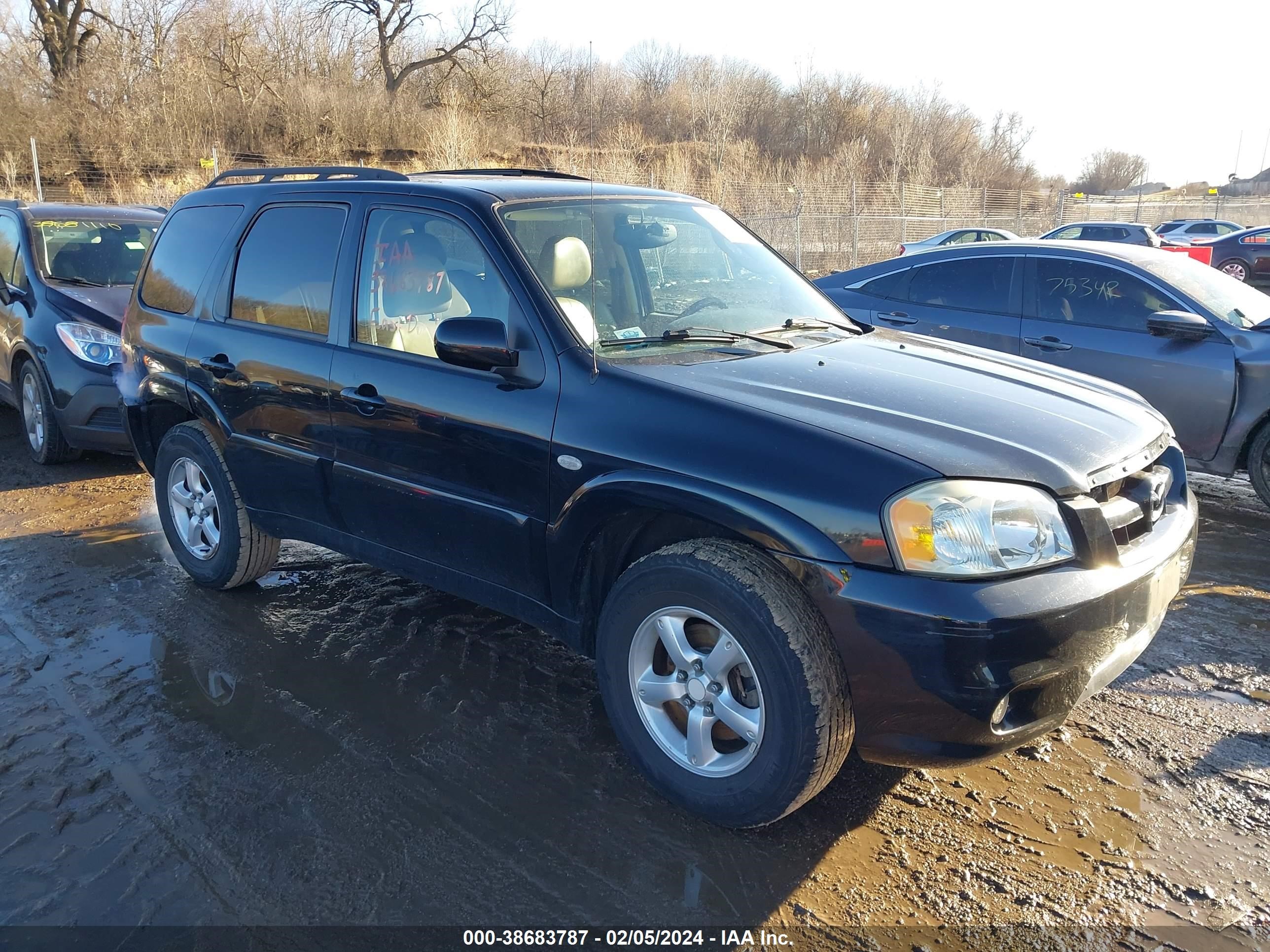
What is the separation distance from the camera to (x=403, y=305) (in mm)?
3629

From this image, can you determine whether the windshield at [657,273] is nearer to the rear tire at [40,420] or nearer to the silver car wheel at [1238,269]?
the rear tire at [40,420]

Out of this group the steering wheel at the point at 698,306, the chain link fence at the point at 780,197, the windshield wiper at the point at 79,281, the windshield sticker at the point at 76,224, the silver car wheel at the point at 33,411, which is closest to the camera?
the steering wheel at the point at 698,306

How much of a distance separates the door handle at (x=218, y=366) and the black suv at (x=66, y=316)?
2.29 m

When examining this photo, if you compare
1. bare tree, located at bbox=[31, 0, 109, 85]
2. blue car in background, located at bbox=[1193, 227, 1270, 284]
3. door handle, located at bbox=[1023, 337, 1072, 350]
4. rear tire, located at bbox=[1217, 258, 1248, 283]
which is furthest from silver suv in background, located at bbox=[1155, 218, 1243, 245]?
bare tree, located at bbox=[31, 0, 109, 85]

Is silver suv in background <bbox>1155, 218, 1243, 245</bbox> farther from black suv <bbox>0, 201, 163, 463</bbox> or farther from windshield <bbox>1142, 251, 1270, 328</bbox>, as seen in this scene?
black suv <bbox>0, 201, 163, 463</bbox>

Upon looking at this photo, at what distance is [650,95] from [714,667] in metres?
56.2

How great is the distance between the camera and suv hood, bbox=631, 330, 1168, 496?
2643 millimetres

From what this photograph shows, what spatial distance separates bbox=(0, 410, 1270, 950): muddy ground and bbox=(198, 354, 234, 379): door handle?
1.14 meters

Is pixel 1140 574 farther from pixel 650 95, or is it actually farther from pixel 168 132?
pixel 650 95

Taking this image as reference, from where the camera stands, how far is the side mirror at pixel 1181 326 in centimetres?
573

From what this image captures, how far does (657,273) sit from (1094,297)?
398cm

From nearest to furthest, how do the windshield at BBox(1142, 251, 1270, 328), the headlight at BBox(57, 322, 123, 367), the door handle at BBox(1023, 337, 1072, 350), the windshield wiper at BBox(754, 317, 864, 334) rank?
1. the windshield wiper at BBox(754, 317, 864, 334)
2. the windshield at BBox(1142, 251, 1270, 328)
3. the door handle at BBox(1023, 337, 1072, 350)
4. the headlight at BBox(57, 322, 123, 367)

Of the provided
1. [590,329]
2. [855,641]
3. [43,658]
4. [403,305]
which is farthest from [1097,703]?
[43,658]

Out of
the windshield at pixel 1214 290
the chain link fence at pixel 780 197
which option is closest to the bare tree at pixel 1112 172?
the chain link fence at pixel 780 197
